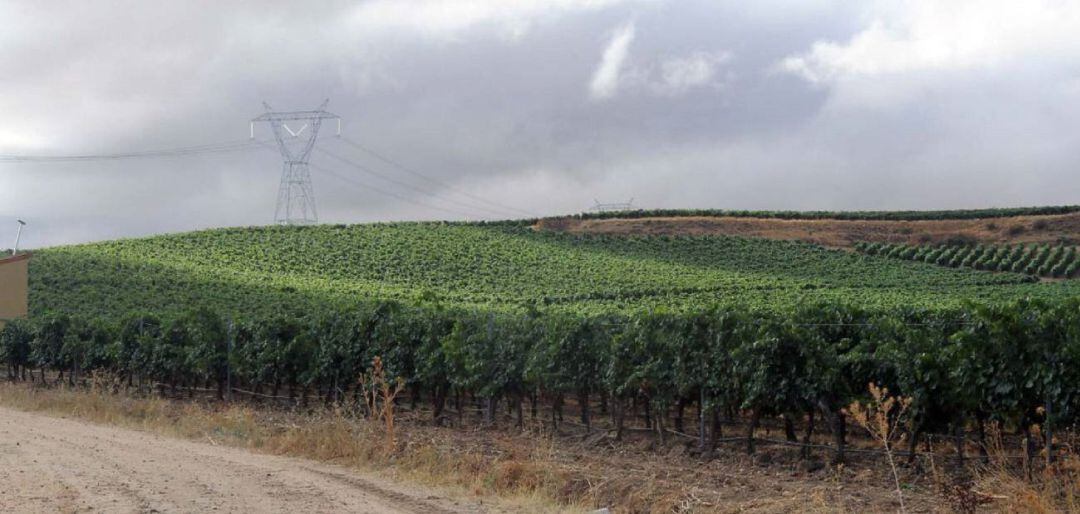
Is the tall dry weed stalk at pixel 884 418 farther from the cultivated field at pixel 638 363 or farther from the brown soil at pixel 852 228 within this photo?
the brown soil at pixel 852 228

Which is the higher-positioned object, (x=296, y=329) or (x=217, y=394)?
(x=296, y=329)

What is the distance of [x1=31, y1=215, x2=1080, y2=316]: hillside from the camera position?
5316 cm

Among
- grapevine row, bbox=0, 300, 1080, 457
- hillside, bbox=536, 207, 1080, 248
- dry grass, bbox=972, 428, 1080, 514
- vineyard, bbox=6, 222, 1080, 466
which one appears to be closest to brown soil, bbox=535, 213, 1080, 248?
hillside, bbox=536, 207, 1080, 248

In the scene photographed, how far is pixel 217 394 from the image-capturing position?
82.2 feet

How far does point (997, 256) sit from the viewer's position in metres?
70.9

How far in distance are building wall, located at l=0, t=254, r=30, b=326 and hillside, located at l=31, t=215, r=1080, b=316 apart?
37.2 feet

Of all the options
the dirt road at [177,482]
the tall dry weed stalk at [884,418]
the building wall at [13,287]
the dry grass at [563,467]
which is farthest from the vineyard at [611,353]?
the dirt road at [177,482]

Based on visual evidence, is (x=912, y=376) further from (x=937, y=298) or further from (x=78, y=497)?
(x=937, y=298)

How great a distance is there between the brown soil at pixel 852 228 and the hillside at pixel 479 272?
3.19 ft

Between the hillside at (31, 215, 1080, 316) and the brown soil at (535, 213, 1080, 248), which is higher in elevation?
the brown soil at (535, 213, 1080, 248)

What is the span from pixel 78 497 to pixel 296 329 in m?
12.9

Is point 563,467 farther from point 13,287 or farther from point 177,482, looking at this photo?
point 13,287

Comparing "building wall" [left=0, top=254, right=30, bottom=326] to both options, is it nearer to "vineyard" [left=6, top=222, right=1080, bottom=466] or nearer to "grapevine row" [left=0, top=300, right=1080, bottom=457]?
"vineyard" [left=6, top=222, right=1080, bottom=466]

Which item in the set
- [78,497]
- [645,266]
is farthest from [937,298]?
[78,497]
